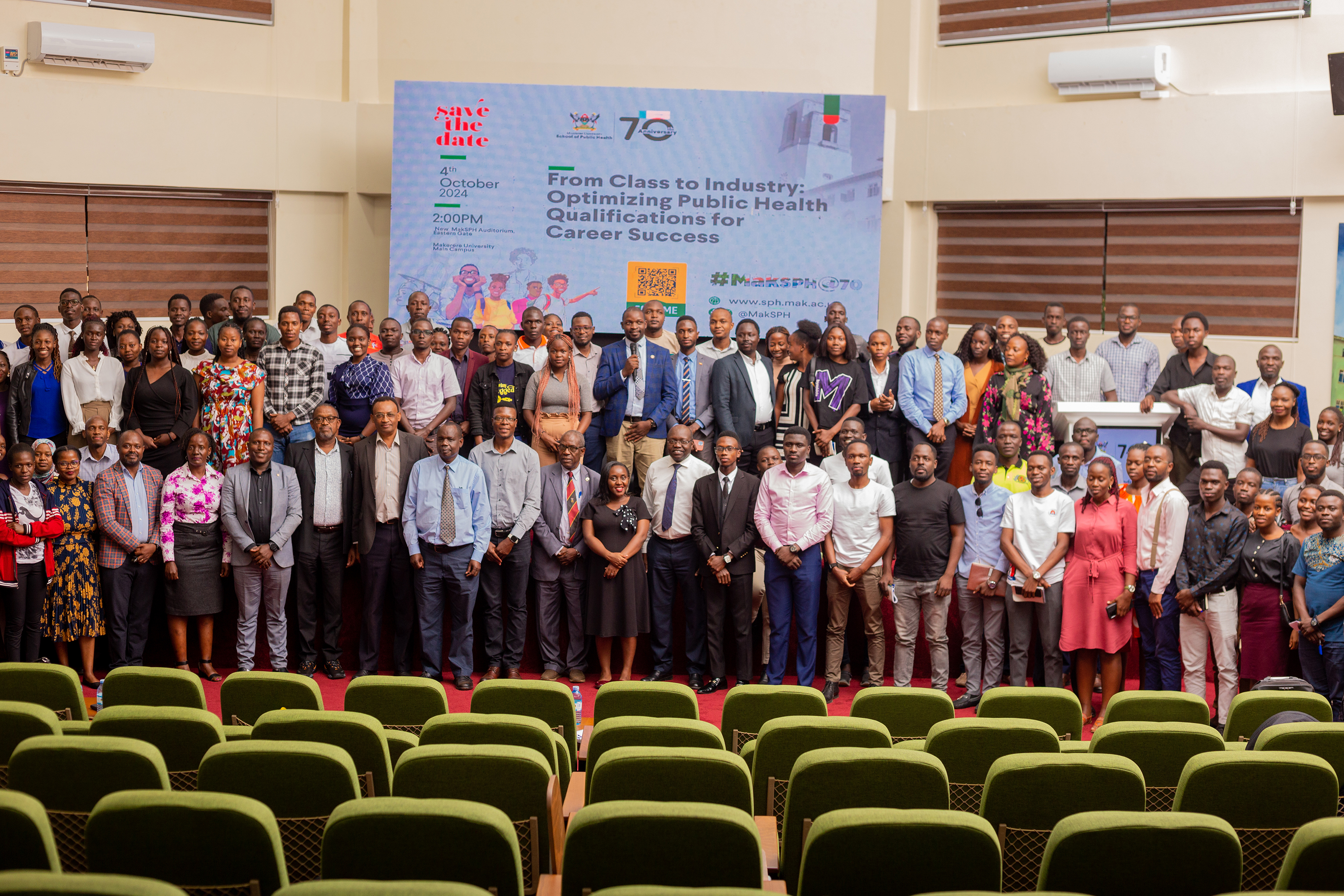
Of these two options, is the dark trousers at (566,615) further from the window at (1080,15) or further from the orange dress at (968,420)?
the window at (1080,15)

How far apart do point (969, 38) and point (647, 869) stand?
977cm

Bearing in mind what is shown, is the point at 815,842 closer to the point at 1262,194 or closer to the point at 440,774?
the point at 440,774

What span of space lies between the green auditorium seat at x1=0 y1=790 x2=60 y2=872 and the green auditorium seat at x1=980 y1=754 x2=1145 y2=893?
229cm

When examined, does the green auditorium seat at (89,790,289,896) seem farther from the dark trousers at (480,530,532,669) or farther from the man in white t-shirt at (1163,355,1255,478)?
the man in white t-shirt at (1163,355,1255,478)

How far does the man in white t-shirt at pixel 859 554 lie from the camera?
7.46m

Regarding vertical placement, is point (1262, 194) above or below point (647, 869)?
above

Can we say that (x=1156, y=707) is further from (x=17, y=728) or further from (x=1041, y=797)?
(x=17, y=728)

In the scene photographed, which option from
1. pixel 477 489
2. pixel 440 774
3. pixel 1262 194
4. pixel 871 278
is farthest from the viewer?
pixel 871 278

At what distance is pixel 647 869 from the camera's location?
273 cm

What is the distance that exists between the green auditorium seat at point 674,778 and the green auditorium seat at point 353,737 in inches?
31.2

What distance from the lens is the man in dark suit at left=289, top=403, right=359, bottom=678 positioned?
764 cm

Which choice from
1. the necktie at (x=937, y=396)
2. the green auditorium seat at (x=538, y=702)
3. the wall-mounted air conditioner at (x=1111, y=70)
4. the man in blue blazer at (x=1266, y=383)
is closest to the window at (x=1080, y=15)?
the wall-mounted air conditioner at (x=1111, y=70)

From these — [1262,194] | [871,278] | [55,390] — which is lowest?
[55,390]

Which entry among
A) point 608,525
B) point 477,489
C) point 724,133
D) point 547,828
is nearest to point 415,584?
point 477,489
